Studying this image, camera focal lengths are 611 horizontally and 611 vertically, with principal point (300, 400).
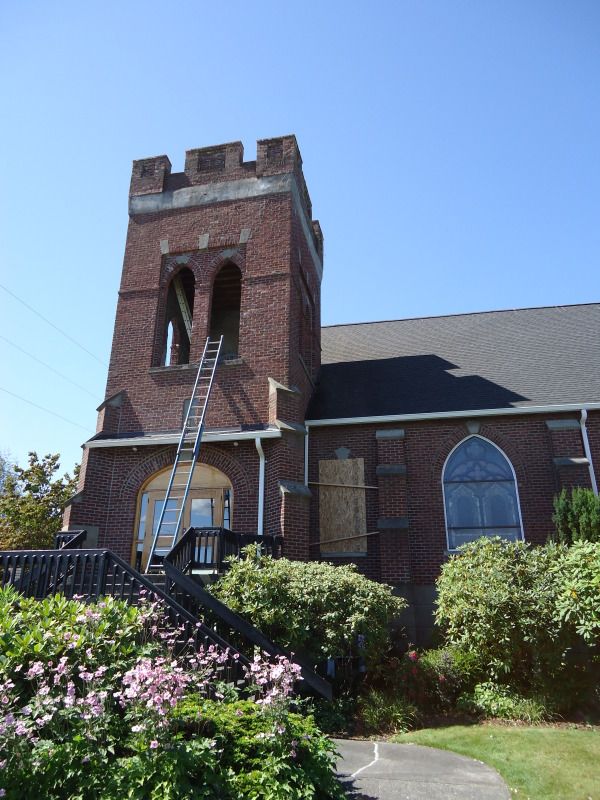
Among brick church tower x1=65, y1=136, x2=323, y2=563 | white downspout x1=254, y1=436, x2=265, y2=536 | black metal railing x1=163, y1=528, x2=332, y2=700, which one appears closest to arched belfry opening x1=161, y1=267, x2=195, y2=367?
brick church tower x1=65, y1=136, x2=323, y2=563

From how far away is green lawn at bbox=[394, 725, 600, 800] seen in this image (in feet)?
19.6

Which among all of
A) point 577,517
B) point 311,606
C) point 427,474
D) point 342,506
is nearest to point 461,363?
point 427,474

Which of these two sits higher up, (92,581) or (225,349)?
(225,349)

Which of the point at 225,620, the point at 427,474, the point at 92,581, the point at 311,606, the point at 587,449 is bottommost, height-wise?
the point at 225,620

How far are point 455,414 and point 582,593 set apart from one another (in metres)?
5.65

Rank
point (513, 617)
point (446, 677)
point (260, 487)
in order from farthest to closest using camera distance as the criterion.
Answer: point (260, 487) → point (446, 677) → point (513, 617)

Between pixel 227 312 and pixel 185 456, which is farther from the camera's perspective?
pixel 227 312

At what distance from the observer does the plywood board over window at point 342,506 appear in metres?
13.7

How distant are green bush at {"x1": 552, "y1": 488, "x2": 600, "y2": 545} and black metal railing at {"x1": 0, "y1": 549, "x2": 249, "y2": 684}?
7.12 m

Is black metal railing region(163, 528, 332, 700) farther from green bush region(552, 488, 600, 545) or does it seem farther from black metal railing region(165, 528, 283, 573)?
green bush region(552, 488, 600, 545)

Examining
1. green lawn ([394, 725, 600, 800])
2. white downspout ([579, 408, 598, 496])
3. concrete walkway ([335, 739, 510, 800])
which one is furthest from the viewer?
white downspout ([579, 408, 598, 496])

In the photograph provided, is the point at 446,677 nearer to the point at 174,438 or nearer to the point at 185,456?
the point at 185,456

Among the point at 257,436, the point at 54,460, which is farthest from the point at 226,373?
the point at 54,460

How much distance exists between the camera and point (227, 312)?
723 inches
